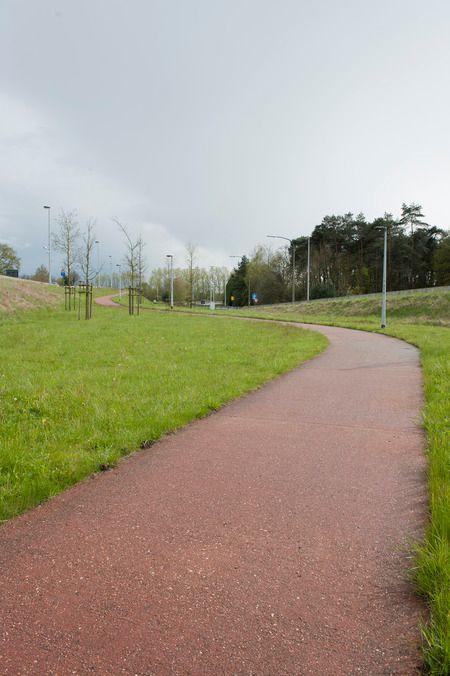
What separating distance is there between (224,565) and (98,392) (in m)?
4.71

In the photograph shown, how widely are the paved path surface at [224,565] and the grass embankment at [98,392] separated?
40cm

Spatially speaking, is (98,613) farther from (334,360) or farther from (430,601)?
(334,360)

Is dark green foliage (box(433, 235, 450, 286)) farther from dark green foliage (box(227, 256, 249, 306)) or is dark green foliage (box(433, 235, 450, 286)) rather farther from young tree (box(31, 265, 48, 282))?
young tree (box(31, 265, 48, 282))

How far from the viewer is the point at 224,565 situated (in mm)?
2578

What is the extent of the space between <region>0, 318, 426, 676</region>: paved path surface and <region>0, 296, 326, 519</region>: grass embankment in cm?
40

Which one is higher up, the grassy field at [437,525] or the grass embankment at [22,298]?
the grass embankment at [22,298]

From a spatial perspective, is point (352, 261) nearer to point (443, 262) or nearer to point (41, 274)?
point (443, 262)

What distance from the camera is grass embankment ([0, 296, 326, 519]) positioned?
403 centimetres

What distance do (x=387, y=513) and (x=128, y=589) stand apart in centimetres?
195

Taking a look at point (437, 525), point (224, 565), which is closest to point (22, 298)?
point (224, 565)

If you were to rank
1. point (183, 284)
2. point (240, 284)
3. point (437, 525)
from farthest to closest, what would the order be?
1. point (240, 284)
2. point (183, 284)
3. point (437, 525)

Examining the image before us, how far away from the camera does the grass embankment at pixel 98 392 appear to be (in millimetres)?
4027

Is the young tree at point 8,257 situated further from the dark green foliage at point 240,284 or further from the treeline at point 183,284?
the dark green foliage at point 240,284

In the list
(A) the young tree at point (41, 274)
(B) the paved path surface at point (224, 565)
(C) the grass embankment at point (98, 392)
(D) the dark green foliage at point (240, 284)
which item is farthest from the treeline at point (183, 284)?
(B) the paved path surface at point (224, 565)
